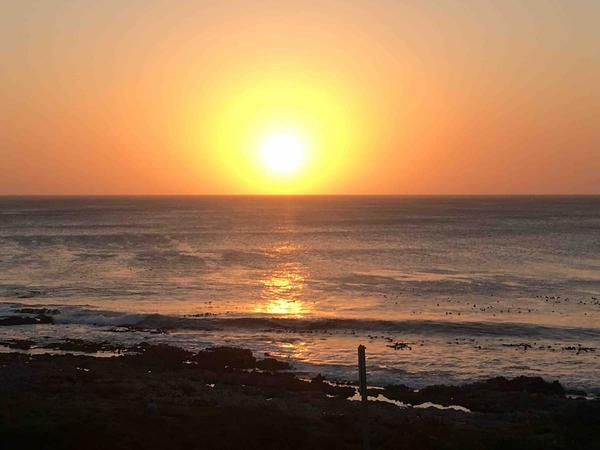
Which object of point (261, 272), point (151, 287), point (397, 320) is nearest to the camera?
point (397, 320)

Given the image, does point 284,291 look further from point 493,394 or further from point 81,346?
point 493,394

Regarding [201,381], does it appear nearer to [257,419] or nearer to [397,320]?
[257,419]

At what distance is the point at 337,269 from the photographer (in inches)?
3329

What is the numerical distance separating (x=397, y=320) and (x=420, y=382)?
671 inches

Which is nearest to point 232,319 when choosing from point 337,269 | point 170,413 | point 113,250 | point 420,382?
point 420,382

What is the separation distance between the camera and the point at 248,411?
22.3m

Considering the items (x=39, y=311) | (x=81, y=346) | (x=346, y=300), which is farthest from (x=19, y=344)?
(x=346, y=300)

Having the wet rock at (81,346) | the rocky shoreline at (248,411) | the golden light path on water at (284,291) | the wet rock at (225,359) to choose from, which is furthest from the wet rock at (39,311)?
the wet rock at (225,359)

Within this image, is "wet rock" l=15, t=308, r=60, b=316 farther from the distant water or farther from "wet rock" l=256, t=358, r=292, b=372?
"wet rock" l=256, t=358, r=292, b=372

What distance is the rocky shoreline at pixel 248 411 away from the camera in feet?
63.7

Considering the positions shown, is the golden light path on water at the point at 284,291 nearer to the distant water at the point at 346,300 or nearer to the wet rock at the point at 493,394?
the distant water at the point at 346,300

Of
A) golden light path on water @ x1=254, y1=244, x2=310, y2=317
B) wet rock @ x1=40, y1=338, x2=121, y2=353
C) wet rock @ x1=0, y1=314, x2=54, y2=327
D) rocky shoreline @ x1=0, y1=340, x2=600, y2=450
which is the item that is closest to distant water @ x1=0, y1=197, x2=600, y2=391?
golden light path on water @ x1=254, y1=244, x2=310, y2=317

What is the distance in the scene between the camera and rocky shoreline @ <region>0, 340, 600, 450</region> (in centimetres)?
1941

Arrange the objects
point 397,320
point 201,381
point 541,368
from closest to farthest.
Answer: point 201,381 < point 541,368 < point 397,320
